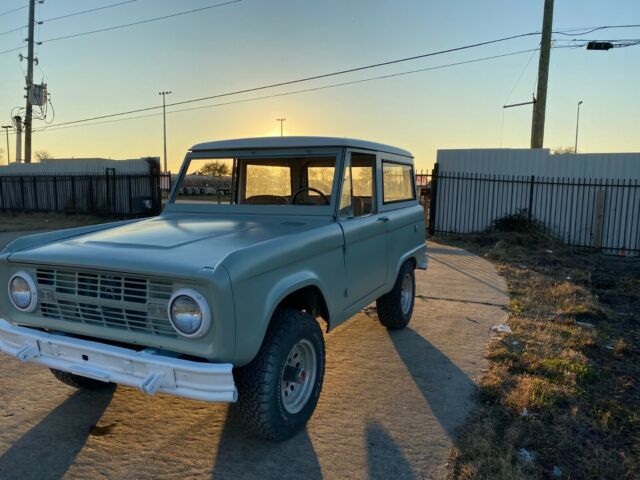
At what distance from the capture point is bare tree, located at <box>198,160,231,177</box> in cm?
464

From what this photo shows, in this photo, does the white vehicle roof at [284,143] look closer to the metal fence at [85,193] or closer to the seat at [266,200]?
the seat at [266,200]

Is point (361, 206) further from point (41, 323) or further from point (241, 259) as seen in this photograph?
point (41, 323)

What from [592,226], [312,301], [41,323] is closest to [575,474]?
[312,301]

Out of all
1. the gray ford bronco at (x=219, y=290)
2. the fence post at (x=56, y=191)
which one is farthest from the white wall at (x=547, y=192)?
the fence post at (x=56, y=191)

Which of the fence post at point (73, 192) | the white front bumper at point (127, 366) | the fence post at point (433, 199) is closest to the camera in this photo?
the white front bumper at point (127, 366)

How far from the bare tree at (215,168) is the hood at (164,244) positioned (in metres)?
0.66

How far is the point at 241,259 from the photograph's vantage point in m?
2.65

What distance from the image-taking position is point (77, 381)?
145 inches

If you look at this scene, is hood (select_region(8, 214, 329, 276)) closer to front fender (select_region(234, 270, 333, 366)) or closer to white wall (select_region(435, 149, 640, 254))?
front fender (select_region(234, 270, 333, 366))

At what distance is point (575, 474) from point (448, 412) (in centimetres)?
92

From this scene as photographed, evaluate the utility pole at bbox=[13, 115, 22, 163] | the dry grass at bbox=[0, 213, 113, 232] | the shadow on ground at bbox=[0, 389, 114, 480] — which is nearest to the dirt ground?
the shadow on ground at bbox=[0, 389, 114, 480]

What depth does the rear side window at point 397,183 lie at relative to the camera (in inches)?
A: 194

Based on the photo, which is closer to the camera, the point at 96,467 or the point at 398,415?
the point at 96,467

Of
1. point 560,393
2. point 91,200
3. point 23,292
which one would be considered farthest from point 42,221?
point 560,393
